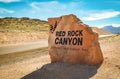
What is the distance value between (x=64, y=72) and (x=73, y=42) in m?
1.87

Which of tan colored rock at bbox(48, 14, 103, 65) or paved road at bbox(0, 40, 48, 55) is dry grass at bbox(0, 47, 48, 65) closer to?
paved road at bbox(0, 40, 48, 55)

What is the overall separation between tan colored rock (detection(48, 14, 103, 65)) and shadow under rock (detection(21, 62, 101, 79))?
18.6 inches

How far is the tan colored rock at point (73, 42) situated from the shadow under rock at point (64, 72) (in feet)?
1.55

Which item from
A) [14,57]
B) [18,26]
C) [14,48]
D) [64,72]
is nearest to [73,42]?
[64,72]

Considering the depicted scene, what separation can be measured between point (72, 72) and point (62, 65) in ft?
4.10

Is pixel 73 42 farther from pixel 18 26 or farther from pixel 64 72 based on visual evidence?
pixel 18 26

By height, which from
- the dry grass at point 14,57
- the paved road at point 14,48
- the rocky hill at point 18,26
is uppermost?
the rocky hill at point 18,26

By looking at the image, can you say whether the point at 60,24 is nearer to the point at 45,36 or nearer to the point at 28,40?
the point at 28,40

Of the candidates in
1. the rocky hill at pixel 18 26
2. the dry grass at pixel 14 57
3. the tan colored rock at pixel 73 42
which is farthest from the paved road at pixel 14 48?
the rocky hill at pixel 18 26

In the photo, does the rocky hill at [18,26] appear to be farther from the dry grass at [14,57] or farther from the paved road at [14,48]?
the dry grass at [14,57]

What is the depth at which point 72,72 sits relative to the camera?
10117mm

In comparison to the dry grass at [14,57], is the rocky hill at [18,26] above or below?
above

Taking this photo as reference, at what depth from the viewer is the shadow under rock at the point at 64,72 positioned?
31.8 feet

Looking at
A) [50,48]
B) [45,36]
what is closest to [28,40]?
[45,36]
